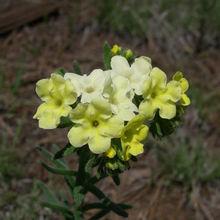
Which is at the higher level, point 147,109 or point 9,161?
point 147,109

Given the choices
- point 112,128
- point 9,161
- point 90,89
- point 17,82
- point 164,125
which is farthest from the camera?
point 17,82

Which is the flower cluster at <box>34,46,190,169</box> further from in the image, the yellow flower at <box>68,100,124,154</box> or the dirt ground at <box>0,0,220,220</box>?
the dirt ground at <box>0,0,220,220</box>

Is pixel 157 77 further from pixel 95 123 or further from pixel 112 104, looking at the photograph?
pixel 95 123

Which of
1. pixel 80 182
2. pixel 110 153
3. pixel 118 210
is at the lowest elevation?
pixel 118 210

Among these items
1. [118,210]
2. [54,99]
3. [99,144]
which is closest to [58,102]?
[54,99]

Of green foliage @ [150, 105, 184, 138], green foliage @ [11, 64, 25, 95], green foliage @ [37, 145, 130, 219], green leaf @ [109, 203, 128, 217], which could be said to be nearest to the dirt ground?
green foliage @ [11, 64, 25, 95]

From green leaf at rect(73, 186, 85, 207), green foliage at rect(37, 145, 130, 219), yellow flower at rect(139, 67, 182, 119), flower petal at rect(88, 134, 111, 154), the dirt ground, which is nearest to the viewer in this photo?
flower petal at rect(88, 134, 111, 154)

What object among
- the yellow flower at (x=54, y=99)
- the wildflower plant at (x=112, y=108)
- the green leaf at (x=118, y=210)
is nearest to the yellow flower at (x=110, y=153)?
the wildflower plant at (x=112, y=108)

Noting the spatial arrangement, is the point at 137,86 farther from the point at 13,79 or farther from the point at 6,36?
the point at 6,36

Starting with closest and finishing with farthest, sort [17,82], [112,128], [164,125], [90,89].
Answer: [112,128] → [90,89] → [164,125] → [17,82]
